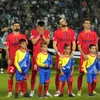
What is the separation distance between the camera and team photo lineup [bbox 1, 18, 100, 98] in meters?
12.9

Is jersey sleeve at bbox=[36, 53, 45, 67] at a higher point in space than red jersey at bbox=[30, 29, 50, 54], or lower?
lower

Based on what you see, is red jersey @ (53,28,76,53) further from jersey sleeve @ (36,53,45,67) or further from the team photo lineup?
jersey sleeve @ (36,53,45,67)

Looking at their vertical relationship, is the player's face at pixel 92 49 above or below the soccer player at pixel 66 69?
above

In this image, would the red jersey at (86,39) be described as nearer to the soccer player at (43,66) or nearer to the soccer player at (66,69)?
the soccer player at (66,69)

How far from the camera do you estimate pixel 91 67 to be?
13.1 m

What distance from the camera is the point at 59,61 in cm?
1335

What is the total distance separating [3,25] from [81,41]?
1544 cm

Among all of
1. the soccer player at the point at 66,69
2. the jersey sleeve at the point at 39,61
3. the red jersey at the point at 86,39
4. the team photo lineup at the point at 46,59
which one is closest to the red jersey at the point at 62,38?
the team photo lineup at the point at 46,59

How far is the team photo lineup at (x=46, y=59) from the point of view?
42.4 ft

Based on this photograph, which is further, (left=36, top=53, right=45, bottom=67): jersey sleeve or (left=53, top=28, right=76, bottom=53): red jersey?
(left=53, top=28, right=76, bottom=53): red jersey

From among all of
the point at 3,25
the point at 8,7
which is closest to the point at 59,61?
the point at 3,25

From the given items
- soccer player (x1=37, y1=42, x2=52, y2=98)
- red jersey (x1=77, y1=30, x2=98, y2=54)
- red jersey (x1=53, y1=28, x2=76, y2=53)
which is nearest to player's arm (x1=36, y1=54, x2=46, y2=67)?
soccer player (x1=37, y1=42, x2=52, y2=98)

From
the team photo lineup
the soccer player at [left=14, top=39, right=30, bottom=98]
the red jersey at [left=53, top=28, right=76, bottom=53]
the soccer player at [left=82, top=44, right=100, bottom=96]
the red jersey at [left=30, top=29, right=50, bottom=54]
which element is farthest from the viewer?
the red jersey at [left=53, top=28, right=76, bottom=53]

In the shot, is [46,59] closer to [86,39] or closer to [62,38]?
[62,38]
